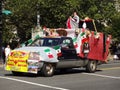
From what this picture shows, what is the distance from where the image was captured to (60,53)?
20.8m

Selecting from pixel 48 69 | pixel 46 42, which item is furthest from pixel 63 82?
pixel 46 42

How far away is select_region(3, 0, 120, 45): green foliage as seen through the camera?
37375 mm

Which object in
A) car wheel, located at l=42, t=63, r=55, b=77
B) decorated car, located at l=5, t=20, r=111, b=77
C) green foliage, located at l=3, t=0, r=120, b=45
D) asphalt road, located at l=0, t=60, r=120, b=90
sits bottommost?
asphalt road, located at l=0, t=60, r=120, b=90

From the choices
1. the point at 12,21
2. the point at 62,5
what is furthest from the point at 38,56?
the point at 12,21

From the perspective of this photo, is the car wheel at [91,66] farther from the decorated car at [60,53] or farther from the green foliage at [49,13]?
the green foliage at [49,13]

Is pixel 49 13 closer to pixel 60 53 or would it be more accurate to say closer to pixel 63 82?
pixel 60 53

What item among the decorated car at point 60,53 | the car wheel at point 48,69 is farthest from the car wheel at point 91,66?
the car wheel at point 48,69

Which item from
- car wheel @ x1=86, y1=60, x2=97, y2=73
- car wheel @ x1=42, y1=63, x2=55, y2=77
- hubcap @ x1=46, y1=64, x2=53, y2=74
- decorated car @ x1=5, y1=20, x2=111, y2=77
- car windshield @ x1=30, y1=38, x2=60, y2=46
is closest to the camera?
decorated car @ x1=5, y1=20, x2=111, y2=77

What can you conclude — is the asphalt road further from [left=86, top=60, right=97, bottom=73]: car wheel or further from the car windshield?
the car windshield

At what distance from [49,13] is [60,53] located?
17956 millimetres

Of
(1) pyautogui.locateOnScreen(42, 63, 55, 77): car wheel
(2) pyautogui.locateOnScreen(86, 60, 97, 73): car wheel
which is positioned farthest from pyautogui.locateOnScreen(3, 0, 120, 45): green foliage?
(1) pyautogui.locateOnScreen(42, 63, 55, 77): car wheel

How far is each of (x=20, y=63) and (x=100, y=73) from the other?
452 cm

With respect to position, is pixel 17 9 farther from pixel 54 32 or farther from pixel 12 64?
pixel 12 64

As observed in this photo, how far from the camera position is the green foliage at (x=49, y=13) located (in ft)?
123
